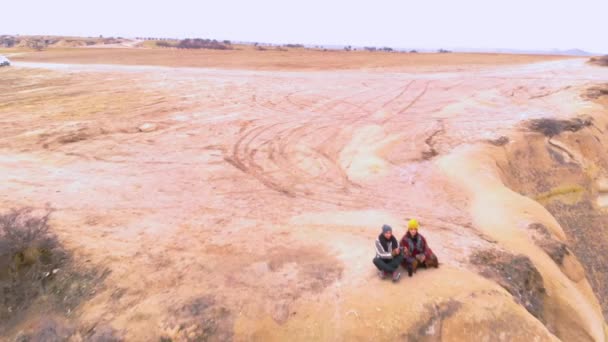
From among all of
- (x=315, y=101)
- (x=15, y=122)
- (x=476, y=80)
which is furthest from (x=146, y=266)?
(x=476, y=80)

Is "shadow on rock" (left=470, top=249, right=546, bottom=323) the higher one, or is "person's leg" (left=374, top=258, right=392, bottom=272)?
"person's leg" (left=374, top=258, right=392, bottom=272)

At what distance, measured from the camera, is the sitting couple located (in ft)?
16.6

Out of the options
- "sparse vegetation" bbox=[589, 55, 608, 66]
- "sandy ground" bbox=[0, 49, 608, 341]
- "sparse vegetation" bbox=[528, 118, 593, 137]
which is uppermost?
"sparse vegetation" bbox=[589, 55, 608, 66]

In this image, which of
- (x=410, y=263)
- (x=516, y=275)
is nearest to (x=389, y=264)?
(x=410, y=263)

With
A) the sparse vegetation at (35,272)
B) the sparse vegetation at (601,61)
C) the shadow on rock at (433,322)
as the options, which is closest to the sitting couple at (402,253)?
the shadow on rock at (433,322)

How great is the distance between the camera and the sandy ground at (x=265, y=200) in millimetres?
4707

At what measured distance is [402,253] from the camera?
5129 millimetres

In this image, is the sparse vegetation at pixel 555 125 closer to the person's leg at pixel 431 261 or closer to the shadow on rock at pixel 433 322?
the person's leg at pixel 431 261

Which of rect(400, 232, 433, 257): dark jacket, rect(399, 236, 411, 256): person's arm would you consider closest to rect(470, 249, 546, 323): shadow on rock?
rect(400, 232, 433, 257): dark jacket

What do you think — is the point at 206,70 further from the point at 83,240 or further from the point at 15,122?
the point at 83,240

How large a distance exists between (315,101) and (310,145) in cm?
545

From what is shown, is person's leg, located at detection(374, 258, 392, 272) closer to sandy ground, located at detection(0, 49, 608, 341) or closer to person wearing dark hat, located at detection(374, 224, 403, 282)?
person wearing dark hat, located at detection(374, 224, 403, 282)

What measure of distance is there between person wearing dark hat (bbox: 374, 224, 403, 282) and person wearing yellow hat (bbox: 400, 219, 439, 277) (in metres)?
0.14

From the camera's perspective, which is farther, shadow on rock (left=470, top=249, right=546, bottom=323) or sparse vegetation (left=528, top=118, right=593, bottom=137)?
sparse vegetation (left=528, top=118, right=593, bottom=137)
